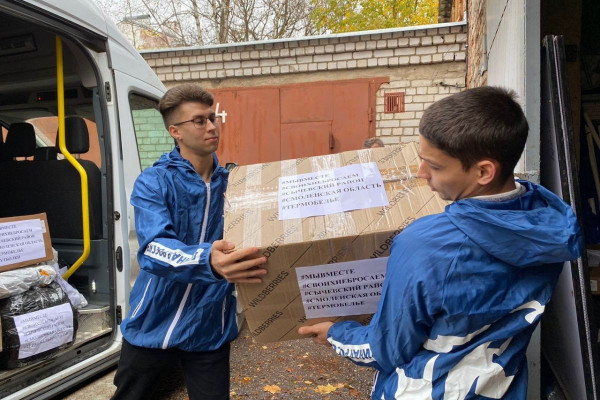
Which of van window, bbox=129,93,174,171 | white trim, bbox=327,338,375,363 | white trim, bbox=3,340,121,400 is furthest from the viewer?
van window, bbox=129,93,174,171

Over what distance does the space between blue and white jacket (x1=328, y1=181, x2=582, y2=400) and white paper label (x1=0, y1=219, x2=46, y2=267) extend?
7.75ft

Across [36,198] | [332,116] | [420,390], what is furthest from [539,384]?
[332,116]

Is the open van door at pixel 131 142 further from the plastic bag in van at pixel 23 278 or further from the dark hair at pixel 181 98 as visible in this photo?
the dark hair at pixel 181 98

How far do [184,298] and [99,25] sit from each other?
2075 millimetres

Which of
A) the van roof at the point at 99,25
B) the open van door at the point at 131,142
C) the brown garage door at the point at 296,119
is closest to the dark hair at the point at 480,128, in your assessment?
the van roof at the point at 99,25

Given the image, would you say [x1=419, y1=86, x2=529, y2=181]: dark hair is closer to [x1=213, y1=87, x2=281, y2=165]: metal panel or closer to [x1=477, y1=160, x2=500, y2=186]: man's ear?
[x1=477, y1=160, x2=500, y2=186]: man's ear

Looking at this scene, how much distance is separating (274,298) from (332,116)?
22.6 feet

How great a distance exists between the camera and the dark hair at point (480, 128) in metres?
1.11

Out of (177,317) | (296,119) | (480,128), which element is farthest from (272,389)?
(296,119)

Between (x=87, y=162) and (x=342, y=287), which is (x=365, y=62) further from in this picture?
(x=342, y=287)

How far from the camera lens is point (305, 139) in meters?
8.23

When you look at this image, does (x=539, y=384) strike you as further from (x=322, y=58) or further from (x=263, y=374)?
(x=322, y=58)

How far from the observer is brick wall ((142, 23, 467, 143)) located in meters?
7.50

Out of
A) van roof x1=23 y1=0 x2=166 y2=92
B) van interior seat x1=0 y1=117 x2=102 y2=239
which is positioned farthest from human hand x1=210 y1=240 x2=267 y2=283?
van interior seat x1=0 y1=117 x2=102 y2=239
